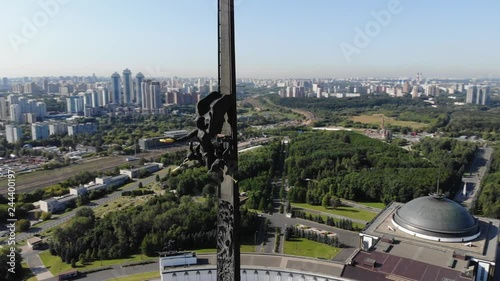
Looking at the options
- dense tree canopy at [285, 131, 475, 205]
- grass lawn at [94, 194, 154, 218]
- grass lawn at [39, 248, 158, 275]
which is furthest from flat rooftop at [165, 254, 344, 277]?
grass lawn at [94, 194, 154, 218]

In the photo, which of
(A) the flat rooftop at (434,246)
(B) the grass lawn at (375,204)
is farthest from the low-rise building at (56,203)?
(B) the grass lawn at (375,204)

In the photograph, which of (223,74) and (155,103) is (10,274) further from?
(155,103)

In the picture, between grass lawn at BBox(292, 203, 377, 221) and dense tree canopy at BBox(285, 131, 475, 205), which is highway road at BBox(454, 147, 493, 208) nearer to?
dense tree canopy at BBox(285, 131, 475, 205)

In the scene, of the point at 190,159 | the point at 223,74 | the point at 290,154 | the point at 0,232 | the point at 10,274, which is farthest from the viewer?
the point at 290,154

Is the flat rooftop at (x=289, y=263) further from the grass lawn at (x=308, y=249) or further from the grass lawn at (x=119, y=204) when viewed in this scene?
the grass lawn at (x=119, y=204)

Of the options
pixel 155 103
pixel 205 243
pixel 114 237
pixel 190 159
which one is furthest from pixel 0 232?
pixel 155 103

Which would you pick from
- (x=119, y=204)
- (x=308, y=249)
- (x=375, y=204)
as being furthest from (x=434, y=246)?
(x=119, y=204)
